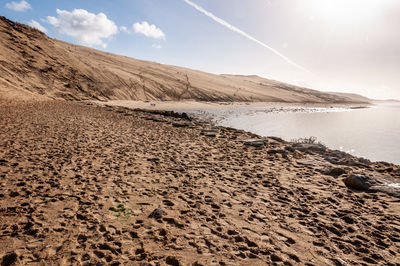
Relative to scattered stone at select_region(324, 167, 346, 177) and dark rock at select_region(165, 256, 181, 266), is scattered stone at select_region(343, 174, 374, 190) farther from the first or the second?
dark rock at select_region(165, 256, 181, 266)

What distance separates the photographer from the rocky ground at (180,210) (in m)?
3.19

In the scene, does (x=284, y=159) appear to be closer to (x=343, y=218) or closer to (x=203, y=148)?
(x=203, y=148)

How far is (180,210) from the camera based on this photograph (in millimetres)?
4391

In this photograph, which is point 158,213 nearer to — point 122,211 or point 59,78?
point 122,211

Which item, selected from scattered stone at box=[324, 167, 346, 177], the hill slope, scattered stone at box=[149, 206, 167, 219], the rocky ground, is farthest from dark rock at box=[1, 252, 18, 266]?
the hill slope

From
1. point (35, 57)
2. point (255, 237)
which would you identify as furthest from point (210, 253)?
point (35, 57)

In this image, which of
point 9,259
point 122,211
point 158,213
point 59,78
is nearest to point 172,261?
point 158,213

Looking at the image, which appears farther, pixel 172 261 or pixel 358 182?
pixel 358 182

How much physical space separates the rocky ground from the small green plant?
2 centimetres

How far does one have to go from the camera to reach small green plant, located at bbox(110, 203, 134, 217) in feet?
13.4

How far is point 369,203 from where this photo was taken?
17.0 ft

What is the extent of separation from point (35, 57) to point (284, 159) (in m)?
41.6

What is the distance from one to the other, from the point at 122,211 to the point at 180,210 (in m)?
1.14

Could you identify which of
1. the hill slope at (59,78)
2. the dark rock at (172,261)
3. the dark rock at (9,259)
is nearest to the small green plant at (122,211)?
the dark rock at (172,261)
